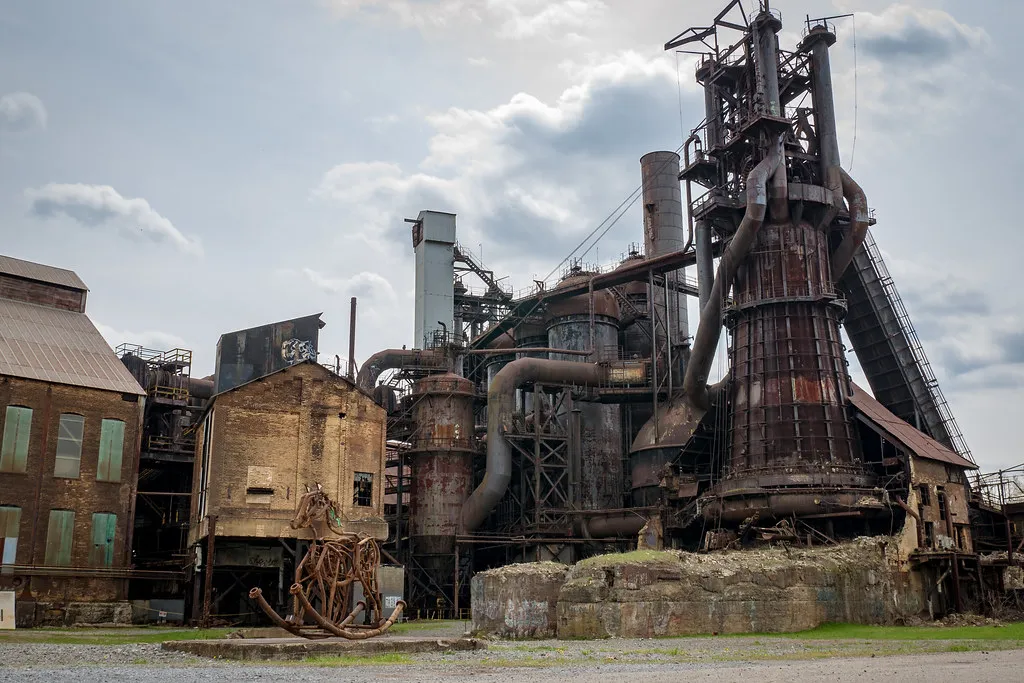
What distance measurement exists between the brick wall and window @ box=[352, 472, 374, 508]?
47.1 feet

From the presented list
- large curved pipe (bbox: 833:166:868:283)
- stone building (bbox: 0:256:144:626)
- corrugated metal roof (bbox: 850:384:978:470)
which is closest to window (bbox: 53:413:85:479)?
stone building (bbox: 0:256:144:626)

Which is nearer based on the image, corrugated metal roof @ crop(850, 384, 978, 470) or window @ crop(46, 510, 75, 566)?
corrugated metal roof @ crop(850, 384, 978, 470)

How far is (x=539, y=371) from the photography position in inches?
1746

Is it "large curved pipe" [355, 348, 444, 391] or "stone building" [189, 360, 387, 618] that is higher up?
"large curved pipe" [355, 348, 444, 391]

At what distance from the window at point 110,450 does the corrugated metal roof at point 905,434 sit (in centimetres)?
2683

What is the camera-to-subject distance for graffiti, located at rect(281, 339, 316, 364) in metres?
47.3

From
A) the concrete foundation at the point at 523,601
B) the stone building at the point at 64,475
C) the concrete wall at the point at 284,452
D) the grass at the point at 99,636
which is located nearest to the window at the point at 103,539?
the stone building at the point at 64,475

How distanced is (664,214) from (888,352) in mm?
16581

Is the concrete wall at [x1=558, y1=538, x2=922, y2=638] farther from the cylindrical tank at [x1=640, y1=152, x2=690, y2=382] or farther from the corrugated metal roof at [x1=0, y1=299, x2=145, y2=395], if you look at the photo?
the cylindrical tank at [x1=640, y1=152, x2=690, y2=382]

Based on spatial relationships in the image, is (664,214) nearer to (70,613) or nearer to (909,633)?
(909,633)

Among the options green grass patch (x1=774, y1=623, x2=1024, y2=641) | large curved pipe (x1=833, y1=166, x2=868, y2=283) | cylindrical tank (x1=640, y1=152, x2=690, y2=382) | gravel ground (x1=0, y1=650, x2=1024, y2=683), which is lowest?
green grass patch (x1=774, y1=623, x2=1024, y2=641)

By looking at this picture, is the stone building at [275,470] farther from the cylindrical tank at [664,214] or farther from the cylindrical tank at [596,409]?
the cylindrical tank at [664,214]

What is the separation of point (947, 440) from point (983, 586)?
9.00 metres

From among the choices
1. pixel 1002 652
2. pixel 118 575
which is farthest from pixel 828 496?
pixel 118 575
